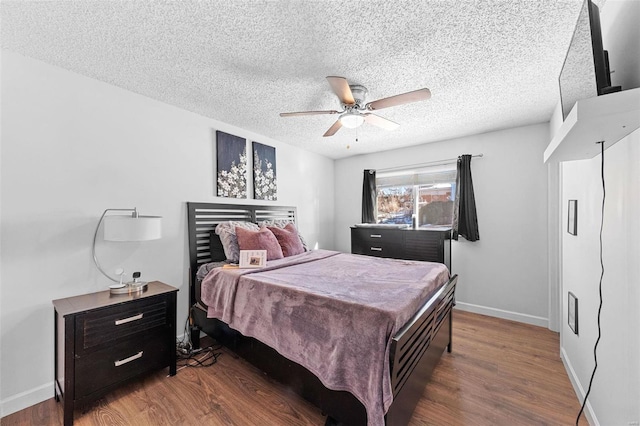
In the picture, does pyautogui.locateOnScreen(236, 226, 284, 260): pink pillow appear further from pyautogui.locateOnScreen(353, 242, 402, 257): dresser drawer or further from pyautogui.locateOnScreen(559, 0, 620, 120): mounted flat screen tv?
pyautogui.locateOnScreen(559, 0, 620, 120): mounted flat screen tv

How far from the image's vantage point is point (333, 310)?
147 centimetres

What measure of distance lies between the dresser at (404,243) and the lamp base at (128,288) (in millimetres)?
2902

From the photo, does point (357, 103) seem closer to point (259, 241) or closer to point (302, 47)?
point (302, 47)

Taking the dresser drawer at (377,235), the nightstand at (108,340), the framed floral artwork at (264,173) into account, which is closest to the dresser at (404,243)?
the dresser drawer at (377,235)

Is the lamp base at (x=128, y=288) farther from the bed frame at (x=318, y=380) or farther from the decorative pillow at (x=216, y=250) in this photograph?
the decorative pillow at (x=216, y=250)

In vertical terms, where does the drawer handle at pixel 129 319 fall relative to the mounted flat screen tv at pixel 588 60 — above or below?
below

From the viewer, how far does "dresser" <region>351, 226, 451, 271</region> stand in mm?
3336

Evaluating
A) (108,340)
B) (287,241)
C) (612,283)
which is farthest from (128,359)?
(612,283)

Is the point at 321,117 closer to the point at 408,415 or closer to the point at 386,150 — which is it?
the point at 386,150

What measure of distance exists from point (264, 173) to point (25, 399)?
2.94 m

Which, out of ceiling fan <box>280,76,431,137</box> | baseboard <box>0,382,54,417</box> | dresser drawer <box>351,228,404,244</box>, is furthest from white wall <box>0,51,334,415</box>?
dresser drawer <box>351,228,404,244</box>

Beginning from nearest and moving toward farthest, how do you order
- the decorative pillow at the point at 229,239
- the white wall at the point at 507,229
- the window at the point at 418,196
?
1. the decorative pillow at the point at 229,239
2. the white wall at the point at 507,229
3. the window at the point at 418,196

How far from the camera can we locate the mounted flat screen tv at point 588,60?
3.45 feet

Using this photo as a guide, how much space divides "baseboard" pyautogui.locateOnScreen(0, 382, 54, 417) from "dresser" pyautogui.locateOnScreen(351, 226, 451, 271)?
3520 mm
